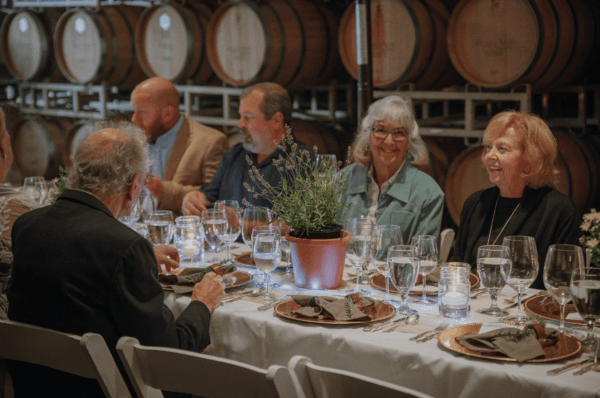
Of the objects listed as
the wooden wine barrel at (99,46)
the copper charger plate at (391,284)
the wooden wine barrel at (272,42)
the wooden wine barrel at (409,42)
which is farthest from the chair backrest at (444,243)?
the wooden wine barrel at (99,46)

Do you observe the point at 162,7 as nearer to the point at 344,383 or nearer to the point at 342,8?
the point at 342,8

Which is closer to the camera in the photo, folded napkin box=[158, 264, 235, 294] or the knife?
the knife

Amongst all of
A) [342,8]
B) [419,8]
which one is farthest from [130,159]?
[342,8]

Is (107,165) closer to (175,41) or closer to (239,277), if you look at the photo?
(239,277)

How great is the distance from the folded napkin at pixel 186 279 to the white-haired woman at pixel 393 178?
86 cm

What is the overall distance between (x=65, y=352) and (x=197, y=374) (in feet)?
1.32

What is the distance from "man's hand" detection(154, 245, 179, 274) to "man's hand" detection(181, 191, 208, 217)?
0.71m

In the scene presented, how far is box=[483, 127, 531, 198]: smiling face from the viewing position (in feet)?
9.07

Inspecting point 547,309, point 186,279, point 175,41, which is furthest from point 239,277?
point 175,41

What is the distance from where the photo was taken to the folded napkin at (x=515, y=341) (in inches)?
63.4

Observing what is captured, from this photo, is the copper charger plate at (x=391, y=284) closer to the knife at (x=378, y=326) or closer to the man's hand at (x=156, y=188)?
the knife at (x=378, y=326)

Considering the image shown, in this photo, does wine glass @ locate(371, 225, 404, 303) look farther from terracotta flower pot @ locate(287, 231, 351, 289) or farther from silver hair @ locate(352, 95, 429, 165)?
silver hair @ locate(352, 95, 429, 165)

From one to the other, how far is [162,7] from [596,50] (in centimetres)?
349

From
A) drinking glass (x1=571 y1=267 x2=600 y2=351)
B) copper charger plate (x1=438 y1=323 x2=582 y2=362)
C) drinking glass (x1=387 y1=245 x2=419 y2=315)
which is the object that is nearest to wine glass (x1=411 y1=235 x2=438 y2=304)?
drinking glass (x1=387 y1=245 x2=419 y2=315)
